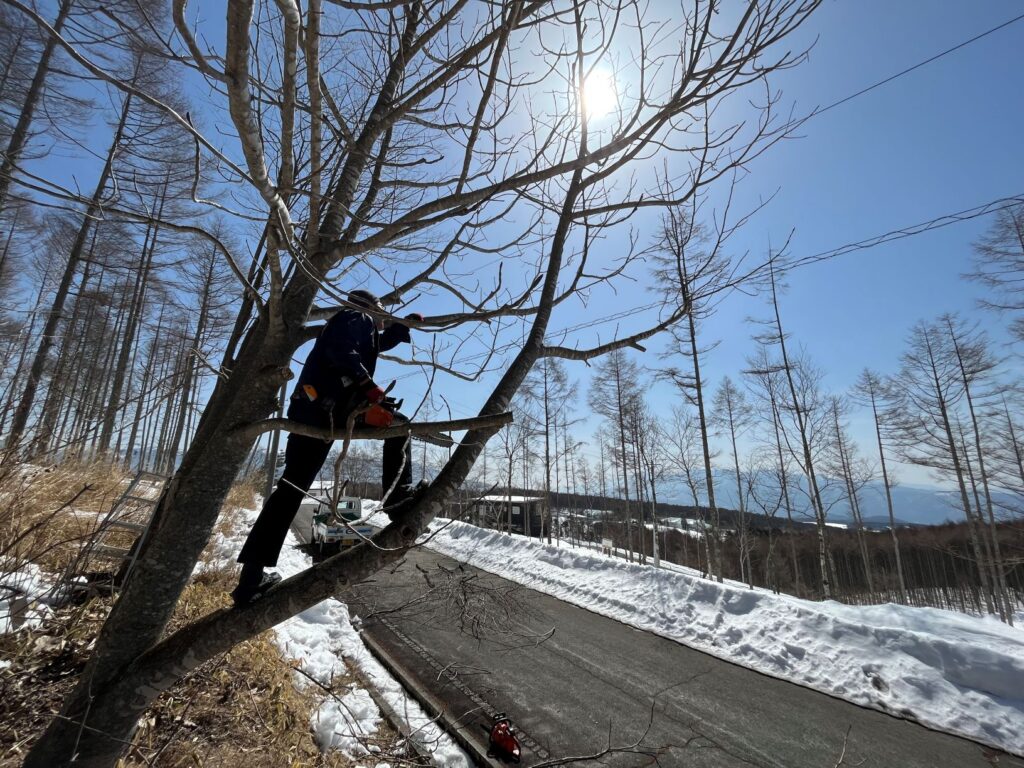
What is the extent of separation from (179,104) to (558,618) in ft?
33.3

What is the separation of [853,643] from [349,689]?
24.0ft

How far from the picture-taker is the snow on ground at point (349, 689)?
3.67m

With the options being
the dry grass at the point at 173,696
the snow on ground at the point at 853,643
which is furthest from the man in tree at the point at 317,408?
the snow on ground at the point at 853,643

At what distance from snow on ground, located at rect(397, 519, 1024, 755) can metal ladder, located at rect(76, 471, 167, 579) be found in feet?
7.50

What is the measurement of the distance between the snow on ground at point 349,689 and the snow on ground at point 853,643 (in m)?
1.72

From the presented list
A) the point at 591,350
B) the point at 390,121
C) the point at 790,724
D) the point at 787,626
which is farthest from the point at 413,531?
the point at 787,626

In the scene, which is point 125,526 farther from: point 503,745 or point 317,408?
point 503,745

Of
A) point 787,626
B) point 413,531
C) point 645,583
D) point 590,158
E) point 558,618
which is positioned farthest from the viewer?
point 645,583

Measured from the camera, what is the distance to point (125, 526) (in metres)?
4.05

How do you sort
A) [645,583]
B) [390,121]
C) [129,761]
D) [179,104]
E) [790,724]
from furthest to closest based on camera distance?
[645,583] < [179,104] < [790,724] < [129,761] < [390,121]

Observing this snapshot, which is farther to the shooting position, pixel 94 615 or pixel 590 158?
pixel 94 615

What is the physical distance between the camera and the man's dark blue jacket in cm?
192

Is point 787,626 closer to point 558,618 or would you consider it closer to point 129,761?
point 558,618

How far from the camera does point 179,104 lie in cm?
620
